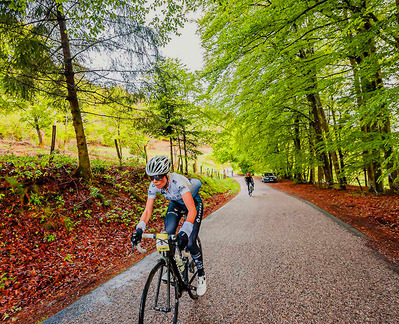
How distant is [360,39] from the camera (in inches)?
183

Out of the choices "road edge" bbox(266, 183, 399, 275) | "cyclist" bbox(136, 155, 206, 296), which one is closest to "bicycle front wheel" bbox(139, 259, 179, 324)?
"cyclist" bbox(136, 155, 206, 296)

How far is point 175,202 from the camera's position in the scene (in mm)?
3119

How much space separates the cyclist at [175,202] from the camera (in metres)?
2.41

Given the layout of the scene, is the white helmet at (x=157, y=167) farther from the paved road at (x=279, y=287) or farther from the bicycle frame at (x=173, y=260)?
the paved road at (x=279, y=287)

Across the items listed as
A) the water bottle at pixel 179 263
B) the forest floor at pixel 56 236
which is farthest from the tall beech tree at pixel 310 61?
the forest floor at pixel 56 236

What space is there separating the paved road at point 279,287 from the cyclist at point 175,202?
0.56 meters

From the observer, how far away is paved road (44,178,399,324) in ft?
8.13

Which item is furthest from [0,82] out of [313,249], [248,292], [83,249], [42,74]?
[313,249]

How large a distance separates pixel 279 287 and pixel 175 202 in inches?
88.7

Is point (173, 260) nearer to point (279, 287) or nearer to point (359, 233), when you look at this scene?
point (279, 287)

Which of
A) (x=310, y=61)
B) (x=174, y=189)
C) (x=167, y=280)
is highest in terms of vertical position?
(x=310, y=61)

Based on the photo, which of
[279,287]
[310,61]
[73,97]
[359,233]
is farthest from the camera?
[73,97]

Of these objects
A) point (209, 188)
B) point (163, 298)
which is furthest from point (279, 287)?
point (209, 188)

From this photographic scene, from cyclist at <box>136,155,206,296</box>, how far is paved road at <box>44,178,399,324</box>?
56 cm
